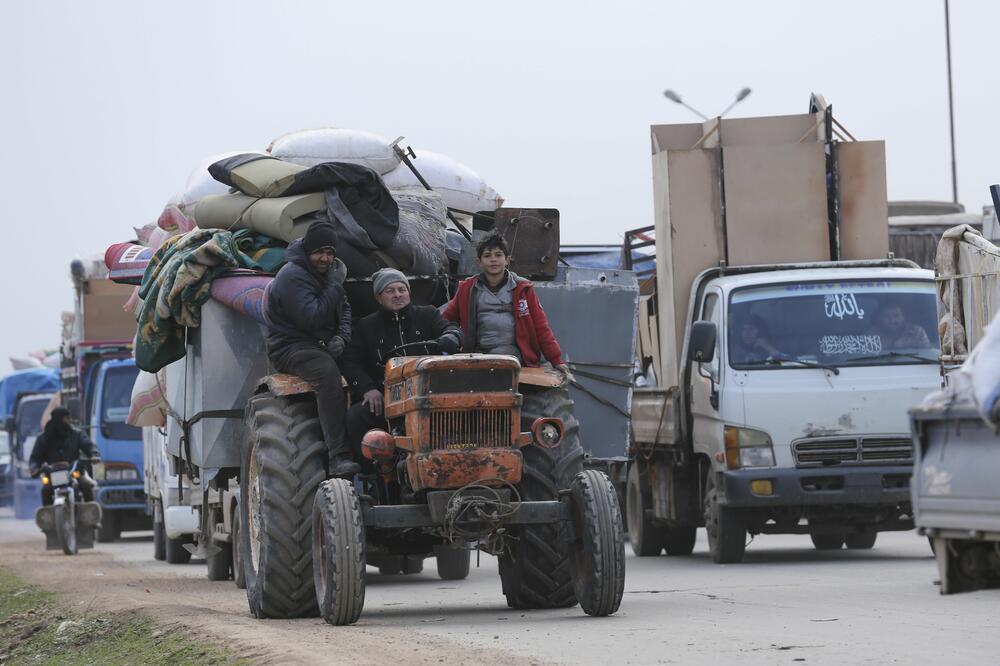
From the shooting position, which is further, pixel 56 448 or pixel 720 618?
pixel 56 448

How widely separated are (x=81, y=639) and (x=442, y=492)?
373cm

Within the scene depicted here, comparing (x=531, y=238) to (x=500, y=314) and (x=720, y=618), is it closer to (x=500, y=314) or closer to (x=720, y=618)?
(x=500, y=314)

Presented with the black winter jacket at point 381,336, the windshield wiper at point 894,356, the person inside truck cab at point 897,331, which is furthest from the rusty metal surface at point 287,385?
the person inside truck cab at point 897,331

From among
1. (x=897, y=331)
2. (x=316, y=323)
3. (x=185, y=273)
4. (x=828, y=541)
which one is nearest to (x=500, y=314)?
(x=316, y=323)

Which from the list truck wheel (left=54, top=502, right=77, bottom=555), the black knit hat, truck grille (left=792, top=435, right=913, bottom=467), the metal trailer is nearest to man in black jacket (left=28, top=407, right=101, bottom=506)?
truck wheel (left=54, top=502, right=77, bottom=555)

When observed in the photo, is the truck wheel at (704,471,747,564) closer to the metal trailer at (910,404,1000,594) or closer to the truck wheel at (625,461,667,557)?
the truck wheel at (625,461,667,557)

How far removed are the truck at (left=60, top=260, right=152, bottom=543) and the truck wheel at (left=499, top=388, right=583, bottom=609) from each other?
15.1 metres

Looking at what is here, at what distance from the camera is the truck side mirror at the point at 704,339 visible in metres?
16.6

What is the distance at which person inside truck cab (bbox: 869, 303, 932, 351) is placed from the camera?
1684 centimetres

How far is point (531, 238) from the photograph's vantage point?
1520 cm

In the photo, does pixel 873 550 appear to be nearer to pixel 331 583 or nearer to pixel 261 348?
pixel 261 348

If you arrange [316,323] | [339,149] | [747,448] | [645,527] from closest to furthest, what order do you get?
[316,323]
[747,448]
[339,149]
[645,527]

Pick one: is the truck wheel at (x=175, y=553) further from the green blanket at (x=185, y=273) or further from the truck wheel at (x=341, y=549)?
the truck wheel at (x=341, y=549)

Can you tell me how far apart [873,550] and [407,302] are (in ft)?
27.3
